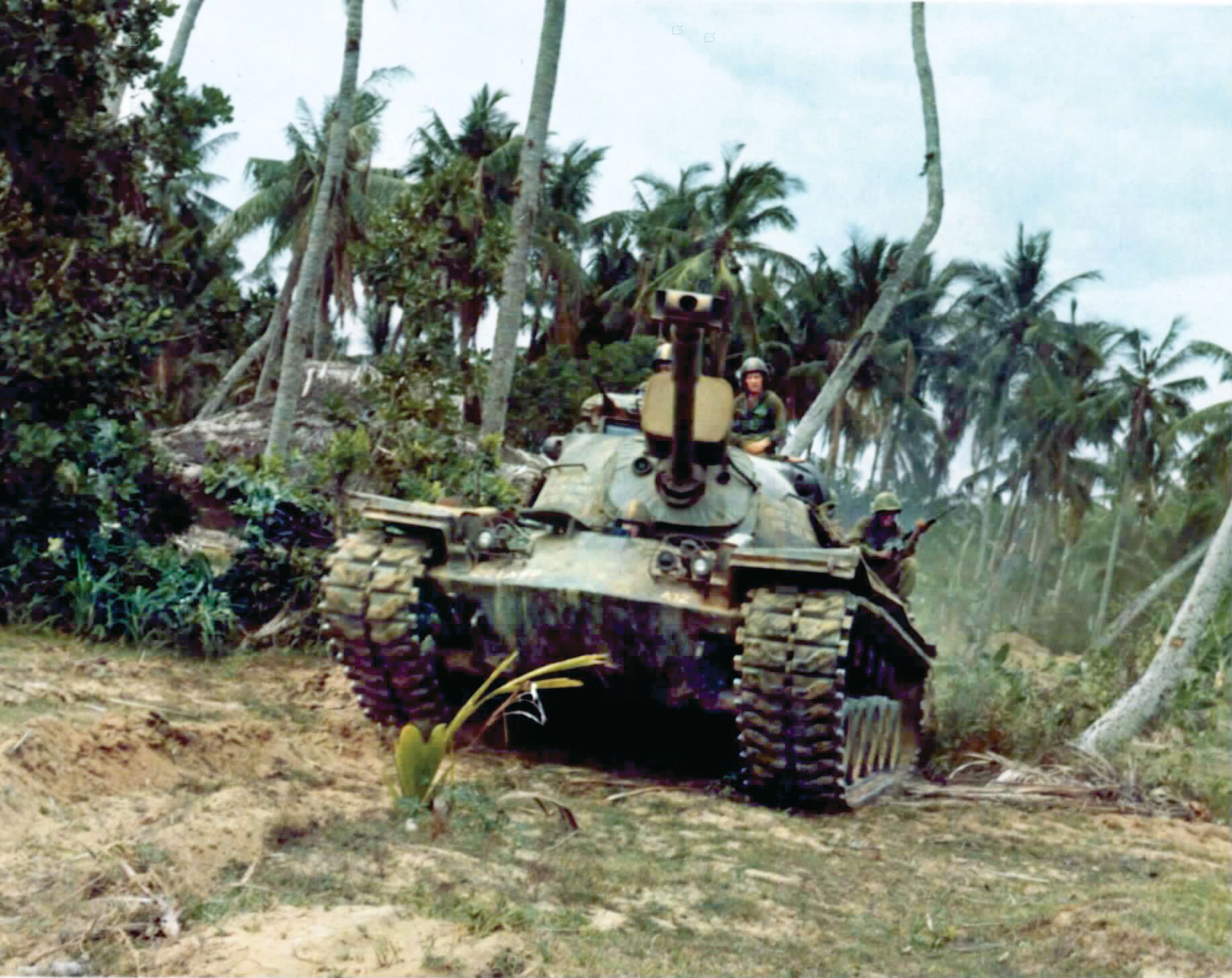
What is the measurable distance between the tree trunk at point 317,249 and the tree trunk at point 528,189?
2113mm

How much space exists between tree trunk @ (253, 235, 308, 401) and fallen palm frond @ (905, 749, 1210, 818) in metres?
15.1

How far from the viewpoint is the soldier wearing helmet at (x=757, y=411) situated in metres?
9.61

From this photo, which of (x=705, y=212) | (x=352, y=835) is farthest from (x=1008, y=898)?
(x=705, y=212)


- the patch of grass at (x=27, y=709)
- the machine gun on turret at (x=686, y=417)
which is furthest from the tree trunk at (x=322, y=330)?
the patch of grass at (x=27, y=709)

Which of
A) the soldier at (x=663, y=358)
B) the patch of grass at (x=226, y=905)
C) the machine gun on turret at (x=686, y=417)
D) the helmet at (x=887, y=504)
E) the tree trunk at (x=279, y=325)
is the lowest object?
the patch of grass at (x=226, y=905)

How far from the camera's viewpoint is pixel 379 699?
7.96m

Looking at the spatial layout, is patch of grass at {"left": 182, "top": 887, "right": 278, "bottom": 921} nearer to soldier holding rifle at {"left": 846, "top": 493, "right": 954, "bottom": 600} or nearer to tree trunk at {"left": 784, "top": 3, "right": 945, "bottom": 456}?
soldier holding rifle at {"left": 846, "top": 493, "right": 954, "bottom": 600}

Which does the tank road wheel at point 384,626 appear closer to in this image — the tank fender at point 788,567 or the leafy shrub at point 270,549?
the tank fender at point 788,567

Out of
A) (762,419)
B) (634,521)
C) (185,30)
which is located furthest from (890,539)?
Result: (185,30)

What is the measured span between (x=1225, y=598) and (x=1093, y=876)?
791 centimetres

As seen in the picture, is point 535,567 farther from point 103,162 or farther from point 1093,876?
point 103,162

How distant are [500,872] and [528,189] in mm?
10995

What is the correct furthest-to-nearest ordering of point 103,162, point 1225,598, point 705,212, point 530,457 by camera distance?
1. point 705,212
2. point 530,457
3. point 1225,598
4. point 103,162

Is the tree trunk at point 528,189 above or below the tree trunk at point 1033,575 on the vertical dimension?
above
